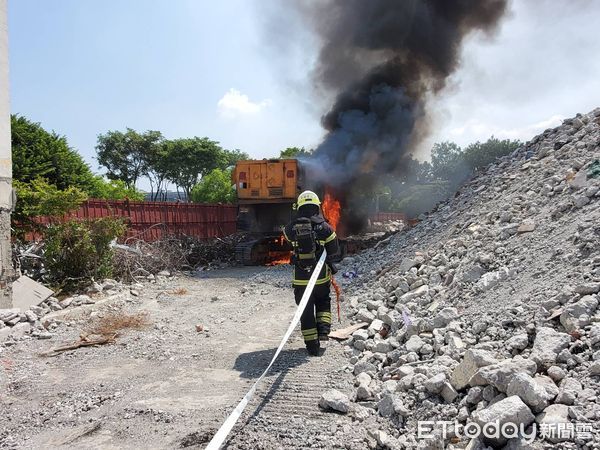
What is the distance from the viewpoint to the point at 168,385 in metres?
4.16

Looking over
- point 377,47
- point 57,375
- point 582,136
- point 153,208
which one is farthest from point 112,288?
point 377,47

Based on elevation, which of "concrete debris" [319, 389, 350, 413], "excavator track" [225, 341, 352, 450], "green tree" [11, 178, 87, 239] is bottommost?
"excavator track" [225, 341, 352, 450]

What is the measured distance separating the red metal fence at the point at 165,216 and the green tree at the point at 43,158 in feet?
8.07

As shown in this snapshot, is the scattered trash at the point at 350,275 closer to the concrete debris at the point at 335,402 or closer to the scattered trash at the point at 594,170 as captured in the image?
the scattered trash at the point at 594,170

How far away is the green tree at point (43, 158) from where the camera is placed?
508 inches

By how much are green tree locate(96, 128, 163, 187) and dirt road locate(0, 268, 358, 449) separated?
95.6 feet

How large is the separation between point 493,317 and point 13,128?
47.4 feet

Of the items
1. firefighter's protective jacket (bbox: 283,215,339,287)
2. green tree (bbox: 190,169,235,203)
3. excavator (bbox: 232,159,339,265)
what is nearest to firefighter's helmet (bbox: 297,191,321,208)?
firefighter's protective jacket (bbox: 283,215,339,287)

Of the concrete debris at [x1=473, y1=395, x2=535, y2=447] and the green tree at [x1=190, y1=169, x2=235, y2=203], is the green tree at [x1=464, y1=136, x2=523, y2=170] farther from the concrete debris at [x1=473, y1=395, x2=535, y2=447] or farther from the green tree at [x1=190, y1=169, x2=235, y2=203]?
the concrete debris at [x1=473, y1=395, x2=535, y2=447]

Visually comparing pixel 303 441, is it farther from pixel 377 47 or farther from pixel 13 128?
pixel 377 47

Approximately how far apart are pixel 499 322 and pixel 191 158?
1298 inches

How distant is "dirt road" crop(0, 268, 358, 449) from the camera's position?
10.6 ft

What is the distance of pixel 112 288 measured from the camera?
8.48 m

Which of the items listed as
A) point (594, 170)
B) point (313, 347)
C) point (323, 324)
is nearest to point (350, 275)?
point (323, 324)
